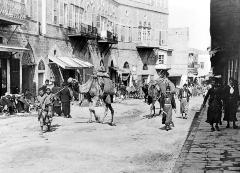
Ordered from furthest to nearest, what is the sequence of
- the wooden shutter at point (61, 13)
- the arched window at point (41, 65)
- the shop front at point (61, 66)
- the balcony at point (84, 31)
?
the balcony at point (84, 31) < the wooden shutter at point (61, 13) < the shop front at point (61, 66) < the arched window at point (41, 65)

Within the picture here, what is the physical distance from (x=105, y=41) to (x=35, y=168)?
24.2 metres

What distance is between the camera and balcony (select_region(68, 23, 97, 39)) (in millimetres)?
26039

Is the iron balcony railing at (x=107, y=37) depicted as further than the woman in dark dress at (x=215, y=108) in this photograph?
Yes

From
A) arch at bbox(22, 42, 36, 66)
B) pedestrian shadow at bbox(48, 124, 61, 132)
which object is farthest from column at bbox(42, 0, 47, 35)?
pedestrian shadow at bbox(48, 124, 61, 132)

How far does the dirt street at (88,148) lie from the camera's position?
7.30 metres

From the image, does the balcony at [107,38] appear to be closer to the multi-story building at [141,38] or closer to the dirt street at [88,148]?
the multi-story building at [141,38]

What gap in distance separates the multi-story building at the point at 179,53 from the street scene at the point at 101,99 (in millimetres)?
10119

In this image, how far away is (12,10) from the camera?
59.9 feet

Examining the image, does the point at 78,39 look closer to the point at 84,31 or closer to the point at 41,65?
the point at 84,31

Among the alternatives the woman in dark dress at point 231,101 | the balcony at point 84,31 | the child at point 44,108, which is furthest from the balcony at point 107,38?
the child at point 44,108

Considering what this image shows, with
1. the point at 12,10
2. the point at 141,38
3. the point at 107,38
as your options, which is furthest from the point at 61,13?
the point at 141,38

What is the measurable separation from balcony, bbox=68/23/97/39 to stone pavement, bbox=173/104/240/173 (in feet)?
52.3

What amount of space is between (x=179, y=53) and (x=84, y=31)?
22.9 m

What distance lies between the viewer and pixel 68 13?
84.5 ft
